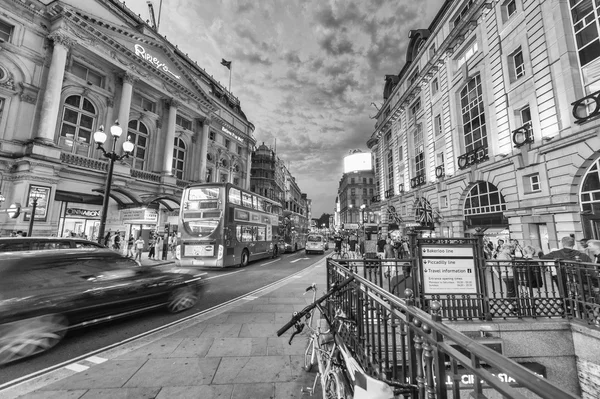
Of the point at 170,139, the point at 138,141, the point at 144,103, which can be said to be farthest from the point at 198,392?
the point at 144,103

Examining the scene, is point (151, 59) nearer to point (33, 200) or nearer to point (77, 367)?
point (33, 200)

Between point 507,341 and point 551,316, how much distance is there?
1.37 meters

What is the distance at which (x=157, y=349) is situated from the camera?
450cm

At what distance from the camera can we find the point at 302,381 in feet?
11.7

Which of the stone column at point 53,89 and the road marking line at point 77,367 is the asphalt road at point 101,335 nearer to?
the road marking line at point 77,367

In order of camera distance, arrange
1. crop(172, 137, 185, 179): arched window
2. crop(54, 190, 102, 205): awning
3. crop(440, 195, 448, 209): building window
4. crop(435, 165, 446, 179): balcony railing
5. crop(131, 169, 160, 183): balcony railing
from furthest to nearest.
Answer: crop(172, 137, 185, 179): arched window → crop(131, 169, 160, 183): balcony railing → crop(435, 165, 446, 179): balcony railing → crop(440, 195, 448, 209): building window → crop(54, 190, 102, 205): awning

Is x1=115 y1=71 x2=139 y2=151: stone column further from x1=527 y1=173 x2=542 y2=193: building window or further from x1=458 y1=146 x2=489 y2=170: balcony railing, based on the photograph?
x1=527 y1=173 x2=542 y2=193: building window

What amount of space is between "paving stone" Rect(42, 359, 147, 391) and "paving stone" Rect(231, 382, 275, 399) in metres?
1.56

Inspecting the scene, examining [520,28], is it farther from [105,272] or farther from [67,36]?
[67,36]

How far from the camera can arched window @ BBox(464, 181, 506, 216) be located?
16.4 m

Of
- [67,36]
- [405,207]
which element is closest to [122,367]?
[67,36]

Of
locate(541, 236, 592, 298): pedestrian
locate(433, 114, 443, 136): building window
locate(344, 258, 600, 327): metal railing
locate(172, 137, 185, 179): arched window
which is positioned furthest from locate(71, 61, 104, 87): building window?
locate(541, 236, 592, 298): pedestrian

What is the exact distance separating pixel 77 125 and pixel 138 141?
5.51 meters

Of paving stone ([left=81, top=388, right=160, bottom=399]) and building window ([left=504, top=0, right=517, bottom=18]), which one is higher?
building window ([left=504, top=0, right=517, bottom=18])
